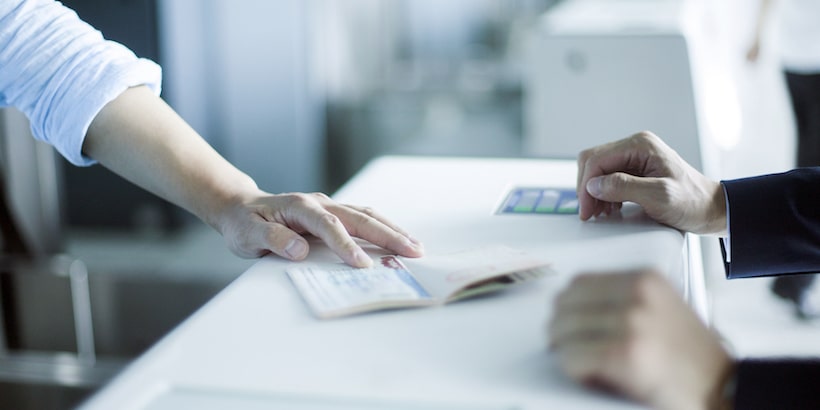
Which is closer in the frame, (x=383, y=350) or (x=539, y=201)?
(x=383, y=350)

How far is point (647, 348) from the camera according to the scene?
0.48 meters

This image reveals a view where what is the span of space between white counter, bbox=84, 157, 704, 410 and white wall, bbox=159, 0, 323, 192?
2.28 meters

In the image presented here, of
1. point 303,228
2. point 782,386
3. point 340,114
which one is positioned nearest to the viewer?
point 782,386

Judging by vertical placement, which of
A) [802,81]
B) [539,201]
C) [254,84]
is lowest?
[254,84]

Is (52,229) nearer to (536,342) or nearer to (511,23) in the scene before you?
(536,342)

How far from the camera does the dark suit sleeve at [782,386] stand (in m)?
0.68

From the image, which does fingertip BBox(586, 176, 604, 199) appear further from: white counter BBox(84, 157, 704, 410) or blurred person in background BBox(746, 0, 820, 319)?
blurred person in background BBox(746, 0, 820, 319)

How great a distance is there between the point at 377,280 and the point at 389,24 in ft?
10.1

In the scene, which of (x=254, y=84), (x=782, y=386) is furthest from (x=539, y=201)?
(x=254, y=84)

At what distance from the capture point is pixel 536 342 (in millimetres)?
580

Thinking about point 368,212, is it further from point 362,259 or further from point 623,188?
point 623,188

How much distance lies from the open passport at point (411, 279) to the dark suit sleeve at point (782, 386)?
175mm

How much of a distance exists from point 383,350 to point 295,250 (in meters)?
0.22

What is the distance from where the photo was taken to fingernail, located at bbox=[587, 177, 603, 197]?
859mm
